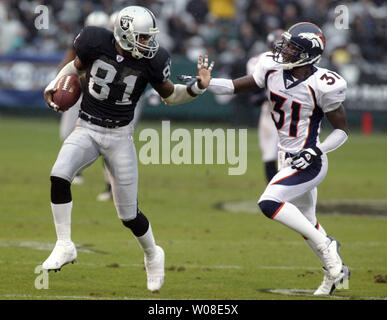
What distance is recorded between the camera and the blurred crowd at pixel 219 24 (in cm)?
1973

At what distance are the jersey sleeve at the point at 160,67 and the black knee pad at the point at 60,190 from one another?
94 centimetres

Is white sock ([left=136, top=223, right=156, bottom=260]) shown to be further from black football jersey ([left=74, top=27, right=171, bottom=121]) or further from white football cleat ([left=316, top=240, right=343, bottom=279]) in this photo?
white football cleat ([left=316, top=240, right=343, bottom=279])

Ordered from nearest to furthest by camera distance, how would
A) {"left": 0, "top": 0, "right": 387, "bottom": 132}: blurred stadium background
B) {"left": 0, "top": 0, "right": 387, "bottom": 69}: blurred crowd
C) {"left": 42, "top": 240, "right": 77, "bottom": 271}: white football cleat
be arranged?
{"left": 42, "top": 240, "right": 77, "bottom": 271}: white football cleat, {"left": 0, "top": 0, "right": 387, "bottom": 132}: blurred stadium background, {"left": 0, "top": 0, "right": 387, "bottom": 69}: blurred crowd

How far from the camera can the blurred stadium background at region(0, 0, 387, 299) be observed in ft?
21.9

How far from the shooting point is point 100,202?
409 inches

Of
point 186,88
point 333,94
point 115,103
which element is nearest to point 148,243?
point 115,103

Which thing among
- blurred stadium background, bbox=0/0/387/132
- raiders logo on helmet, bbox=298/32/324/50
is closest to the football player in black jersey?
raiders logo on helmet, bbox=298/32/324/50

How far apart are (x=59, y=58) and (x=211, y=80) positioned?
13.3 m

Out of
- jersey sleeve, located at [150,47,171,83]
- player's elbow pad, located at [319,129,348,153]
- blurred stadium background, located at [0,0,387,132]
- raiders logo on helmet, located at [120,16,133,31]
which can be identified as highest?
raiders logo on helmet, located at [120,16,133,31]

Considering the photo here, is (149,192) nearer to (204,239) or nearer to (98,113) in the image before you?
(204,239)

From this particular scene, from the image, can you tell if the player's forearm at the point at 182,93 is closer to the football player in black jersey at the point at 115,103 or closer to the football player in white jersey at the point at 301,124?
the football player in black jersey at the point at 115,103

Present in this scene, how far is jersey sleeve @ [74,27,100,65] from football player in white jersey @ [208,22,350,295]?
3.10ft

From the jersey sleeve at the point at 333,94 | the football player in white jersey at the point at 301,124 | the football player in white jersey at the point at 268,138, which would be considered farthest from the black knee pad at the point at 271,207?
the football player in white jersey at the point at 268,138
